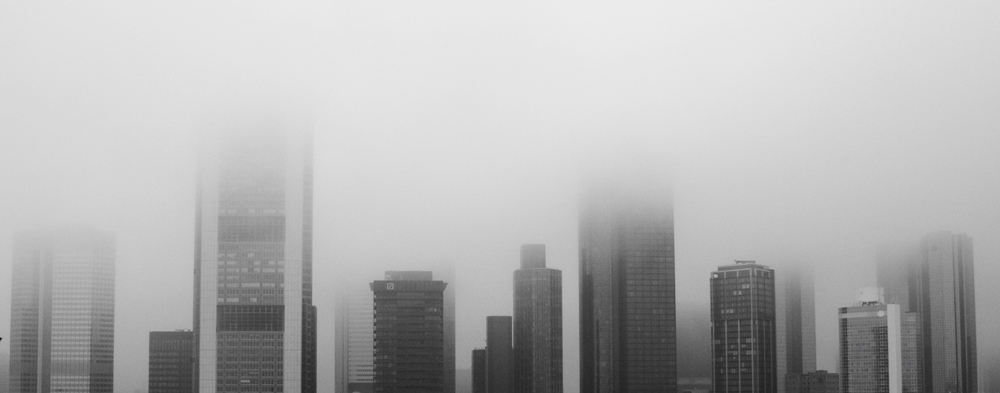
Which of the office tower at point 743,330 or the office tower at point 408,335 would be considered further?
the office tower at point 743,330

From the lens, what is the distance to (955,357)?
107ft

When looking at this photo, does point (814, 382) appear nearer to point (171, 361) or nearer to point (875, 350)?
point (875, 350)

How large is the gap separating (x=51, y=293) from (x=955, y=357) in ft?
80.8

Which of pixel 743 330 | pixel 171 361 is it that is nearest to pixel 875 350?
pixel 743 330

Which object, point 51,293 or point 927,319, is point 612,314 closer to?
point 927,319

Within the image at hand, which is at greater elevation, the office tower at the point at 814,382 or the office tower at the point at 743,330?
the office tower at the point at 743,330

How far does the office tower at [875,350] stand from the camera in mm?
31797

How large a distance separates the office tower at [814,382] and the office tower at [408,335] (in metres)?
10.3

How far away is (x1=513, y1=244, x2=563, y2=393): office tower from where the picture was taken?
32625mm

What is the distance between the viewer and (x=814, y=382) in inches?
1361

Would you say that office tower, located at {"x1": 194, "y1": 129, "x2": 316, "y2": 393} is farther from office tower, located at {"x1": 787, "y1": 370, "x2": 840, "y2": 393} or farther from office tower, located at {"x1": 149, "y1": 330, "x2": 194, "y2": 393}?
office tower, located at {"x1": 787, "y1": 370, "x2": 840, "y2": 393}

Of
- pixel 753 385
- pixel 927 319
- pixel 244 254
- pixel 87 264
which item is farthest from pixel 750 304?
pixel 87 264

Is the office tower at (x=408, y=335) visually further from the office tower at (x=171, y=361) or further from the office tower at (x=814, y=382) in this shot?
the office tower at (x=814, y=382)

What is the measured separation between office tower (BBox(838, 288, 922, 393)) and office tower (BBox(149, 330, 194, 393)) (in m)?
16.5
